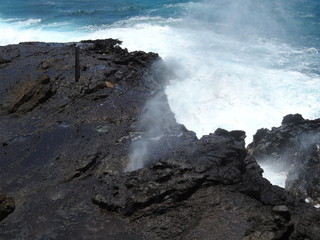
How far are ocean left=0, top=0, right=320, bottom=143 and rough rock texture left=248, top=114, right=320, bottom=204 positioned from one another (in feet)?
7.82

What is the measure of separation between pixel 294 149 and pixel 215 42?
1551cm

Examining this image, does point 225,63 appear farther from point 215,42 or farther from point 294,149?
point 294,149

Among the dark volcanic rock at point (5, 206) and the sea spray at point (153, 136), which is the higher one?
the sea spray at point (153, 136)

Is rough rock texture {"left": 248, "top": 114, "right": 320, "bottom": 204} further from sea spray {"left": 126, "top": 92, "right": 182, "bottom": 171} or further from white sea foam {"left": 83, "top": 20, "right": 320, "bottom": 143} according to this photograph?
sea spray {"left": 126, "top": 92, "right": 182, "bottom": 171}

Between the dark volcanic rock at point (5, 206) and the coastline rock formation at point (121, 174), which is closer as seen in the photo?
the coastline rock formation at point (121, 174)

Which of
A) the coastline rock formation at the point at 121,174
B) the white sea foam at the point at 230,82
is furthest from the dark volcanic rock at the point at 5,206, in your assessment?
the white sea foam at the point at 230,82

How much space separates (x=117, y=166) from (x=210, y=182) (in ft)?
8.16

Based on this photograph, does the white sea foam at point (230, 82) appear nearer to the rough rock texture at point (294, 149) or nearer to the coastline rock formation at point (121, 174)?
the rough rock texture at point (294, 149)

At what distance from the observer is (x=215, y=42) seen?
26.1 m

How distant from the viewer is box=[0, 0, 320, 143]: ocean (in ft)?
54.4

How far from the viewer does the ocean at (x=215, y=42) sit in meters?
16.6

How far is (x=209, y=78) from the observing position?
19.3 m

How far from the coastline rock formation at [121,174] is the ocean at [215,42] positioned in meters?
4.82

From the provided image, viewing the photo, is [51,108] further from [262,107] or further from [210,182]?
[262,107]
